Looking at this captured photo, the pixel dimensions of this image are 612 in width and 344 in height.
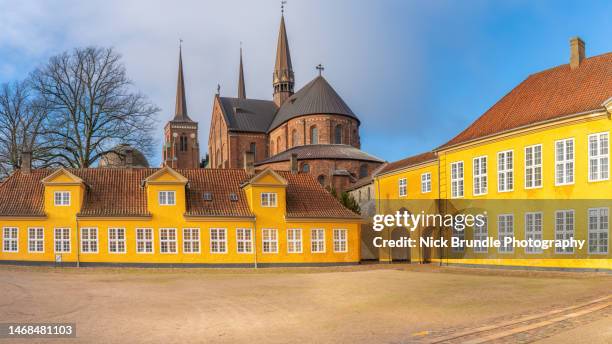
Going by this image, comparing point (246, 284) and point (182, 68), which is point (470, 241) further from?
point (182, 68)

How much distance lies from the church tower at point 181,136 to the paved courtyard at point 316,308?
76.2m

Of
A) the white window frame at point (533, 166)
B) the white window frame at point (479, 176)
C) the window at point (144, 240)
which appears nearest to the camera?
the white window frame at point (533, 166)

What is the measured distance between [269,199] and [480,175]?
12.9 meters

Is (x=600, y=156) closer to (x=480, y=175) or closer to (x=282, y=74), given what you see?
(x=480, y=175)

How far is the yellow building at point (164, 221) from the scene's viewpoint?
125 feet

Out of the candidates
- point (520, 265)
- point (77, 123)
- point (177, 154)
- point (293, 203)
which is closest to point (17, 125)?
point (77, 123)

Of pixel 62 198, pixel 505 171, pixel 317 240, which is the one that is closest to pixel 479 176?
pixel 505 171

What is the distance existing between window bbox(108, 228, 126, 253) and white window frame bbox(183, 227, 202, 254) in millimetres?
3634

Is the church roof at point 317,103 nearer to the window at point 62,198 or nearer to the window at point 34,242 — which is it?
the window at point 62,198

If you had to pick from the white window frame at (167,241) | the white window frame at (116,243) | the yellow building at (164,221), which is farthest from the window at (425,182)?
the white window frame at (116,243)

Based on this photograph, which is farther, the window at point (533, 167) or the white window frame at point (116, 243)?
the white window frame at point (116, 243)

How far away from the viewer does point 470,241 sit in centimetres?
3738

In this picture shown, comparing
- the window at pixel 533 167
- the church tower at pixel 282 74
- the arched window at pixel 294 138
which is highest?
the church tower at pixel 282 74

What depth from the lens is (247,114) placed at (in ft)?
289
